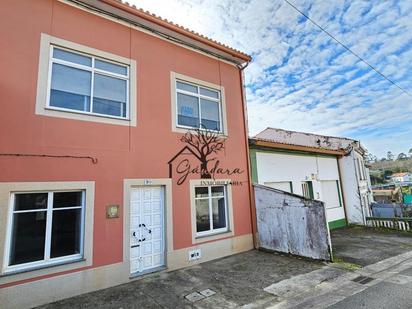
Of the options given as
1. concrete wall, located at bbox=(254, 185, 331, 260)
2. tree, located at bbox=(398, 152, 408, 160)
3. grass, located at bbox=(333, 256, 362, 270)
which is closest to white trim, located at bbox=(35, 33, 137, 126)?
concrete wall, located at bbox=(254, 185, 331, 260)

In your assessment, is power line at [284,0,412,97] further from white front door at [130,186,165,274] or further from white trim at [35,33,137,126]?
white front door at [130,186,165,274]

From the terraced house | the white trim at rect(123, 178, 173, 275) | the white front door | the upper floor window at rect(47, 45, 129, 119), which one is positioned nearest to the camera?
→ the terraced house

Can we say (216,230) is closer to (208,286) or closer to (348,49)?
(208,286)

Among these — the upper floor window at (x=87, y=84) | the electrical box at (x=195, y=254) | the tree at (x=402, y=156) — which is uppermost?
the tree at (x=402, y=156)

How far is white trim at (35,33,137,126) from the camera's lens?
538cm

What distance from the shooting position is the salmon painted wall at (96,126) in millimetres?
5027

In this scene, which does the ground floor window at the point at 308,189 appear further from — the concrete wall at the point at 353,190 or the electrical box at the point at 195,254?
the electrical box at the point at 195,254

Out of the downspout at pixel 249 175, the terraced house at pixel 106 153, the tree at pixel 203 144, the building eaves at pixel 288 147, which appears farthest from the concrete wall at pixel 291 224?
the tree at pixel 203 144

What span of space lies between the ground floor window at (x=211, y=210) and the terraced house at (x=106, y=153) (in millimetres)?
44

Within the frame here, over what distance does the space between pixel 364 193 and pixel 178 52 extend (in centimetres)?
1355

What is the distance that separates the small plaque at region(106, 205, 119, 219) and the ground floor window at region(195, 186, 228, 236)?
2586mm

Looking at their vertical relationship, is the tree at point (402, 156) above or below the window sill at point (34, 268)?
above

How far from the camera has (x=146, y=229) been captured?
21.3 ft

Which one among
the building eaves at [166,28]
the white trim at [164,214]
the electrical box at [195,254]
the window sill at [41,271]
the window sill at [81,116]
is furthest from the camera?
the electrical box at [195,254]
